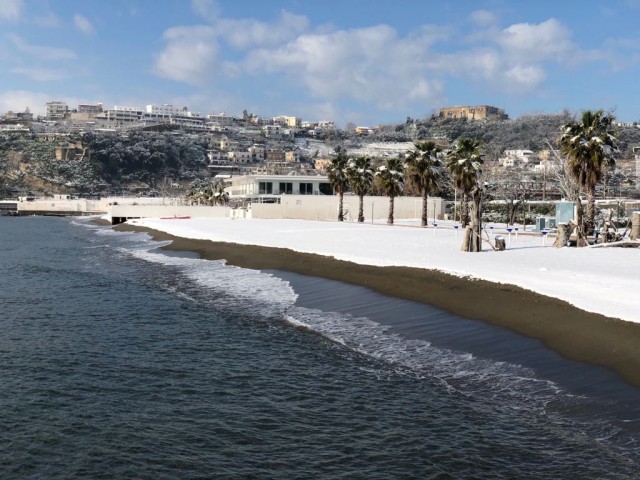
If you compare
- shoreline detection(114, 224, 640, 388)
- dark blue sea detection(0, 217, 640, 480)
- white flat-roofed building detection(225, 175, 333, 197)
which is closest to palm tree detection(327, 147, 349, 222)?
white flat-roofed building detection(225, 175, 333, 197)

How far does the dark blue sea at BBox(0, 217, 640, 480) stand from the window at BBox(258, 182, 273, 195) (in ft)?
262

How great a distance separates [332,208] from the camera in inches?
3568

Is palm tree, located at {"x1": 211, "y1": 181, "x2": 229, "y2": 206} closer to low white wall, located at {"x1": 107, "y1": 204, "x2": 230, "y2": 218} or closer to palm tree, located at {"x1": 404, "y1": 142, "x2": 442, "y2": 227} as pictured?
low white wall, located at {"x1": 107, "y1": 204, "x2": 230, "y2": 218}

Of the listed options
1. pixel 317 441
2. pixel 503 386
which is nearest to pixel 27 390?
pixel 317 441

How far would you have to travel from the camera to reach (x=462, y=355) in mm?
16703

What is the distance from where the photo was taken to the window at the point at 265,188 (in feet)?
340

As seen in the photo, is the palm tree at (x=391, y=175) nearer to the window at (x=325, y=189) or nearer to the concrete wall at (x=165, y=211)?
the window at (x=325, y=189)

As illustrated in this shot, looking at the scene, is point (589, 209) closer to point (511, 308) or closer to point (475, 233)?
point (475, 233)

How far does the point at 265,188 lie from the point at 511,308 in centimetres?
8560

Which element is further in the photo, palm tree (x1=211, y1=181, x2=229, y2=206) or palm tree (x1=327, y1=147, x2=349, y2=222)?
palm tree (x1=211, y1=181, x2=229, y2=206)

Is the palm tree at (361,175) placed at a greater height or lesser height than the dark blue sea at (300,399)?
greater

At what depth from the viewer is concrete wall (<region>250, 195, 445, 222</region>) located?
298 feet

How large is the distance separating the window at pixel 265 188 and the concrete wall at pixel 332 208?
8.98 meters

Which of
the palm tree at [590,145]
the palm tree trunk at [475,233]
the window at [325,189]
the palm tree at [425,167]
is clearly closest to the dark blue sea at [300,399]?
the palm tree trunk at [475,233]
